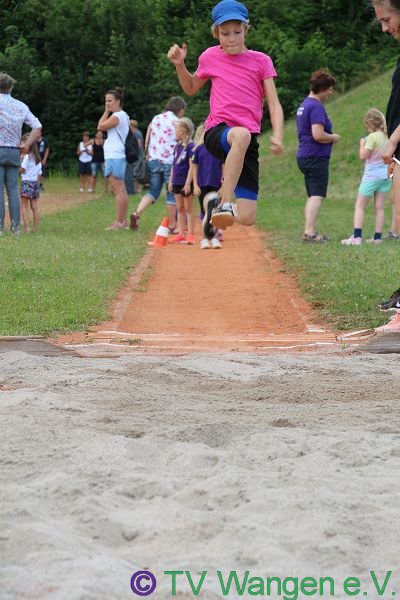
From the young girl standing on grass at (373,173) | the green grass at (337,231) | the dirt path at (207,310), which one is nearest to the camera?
the dirt path at (207,310)

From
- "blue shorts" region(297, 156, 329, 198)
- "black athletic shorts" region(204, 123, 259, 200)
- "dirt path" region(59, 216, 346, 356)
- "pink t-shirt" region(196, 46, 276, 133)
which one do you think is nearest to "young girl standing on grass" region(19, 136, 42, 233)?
"dirt path" region(59, 216, 346, 356)

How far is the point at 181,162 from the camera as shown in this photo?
1538 cm

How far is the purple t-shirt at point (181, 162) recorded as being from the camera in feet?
50.3

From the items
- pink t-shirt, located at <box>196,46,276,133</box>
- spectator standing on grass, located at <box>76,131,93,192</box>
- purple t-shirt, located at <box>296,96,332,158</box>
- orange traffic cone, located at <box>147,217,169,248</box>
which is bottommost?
spectator standing on grass, located at <box>76,131,93,192</box>

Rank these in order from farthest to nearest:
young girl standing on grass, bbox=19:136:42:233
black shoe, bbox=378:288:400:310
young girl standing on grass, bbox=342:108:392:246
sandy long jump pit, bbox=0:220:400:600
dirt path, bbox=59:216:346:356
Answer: young girl standing on grass, bbox=19:136:42:233 < young girl standing on grass, bbox=342:108:392:246 < black shoe, bbox=378:288:400:310 < dirt path, bbox=59:216:346:356 < sandy long jump pit, bbox=0:220:400:600

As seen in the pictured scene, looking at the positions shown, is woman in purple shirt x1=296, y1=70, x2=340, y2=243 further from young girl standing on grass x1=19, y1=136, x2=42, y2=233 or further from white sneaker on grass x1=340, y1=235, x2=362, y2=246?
young girl standing on grass x1=19, y1=136, x2=42, y2=233

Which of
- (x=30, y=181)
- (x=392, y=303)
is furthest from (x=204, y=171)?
(x=392, y=303)

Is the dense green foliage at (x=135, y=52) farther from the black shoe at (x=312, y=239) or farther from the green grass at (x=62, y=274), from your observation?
the black shoe at (x=312, y=239)

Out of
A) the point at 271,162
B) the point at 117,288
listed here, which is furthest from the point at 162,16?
the point at 117,288

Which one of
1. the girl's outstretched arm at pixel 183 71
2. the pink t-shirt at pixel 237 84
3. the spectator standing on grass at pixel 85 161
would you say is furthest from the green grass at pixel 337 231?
the spectator standing on grass at pixel 85 161

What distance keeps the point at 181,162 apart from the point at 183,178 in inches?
9.5

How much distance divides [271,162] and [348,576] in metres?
29.5

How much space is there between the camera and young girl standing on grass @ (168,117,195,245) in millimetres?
15273

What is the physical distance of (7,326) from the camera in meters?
8.09
